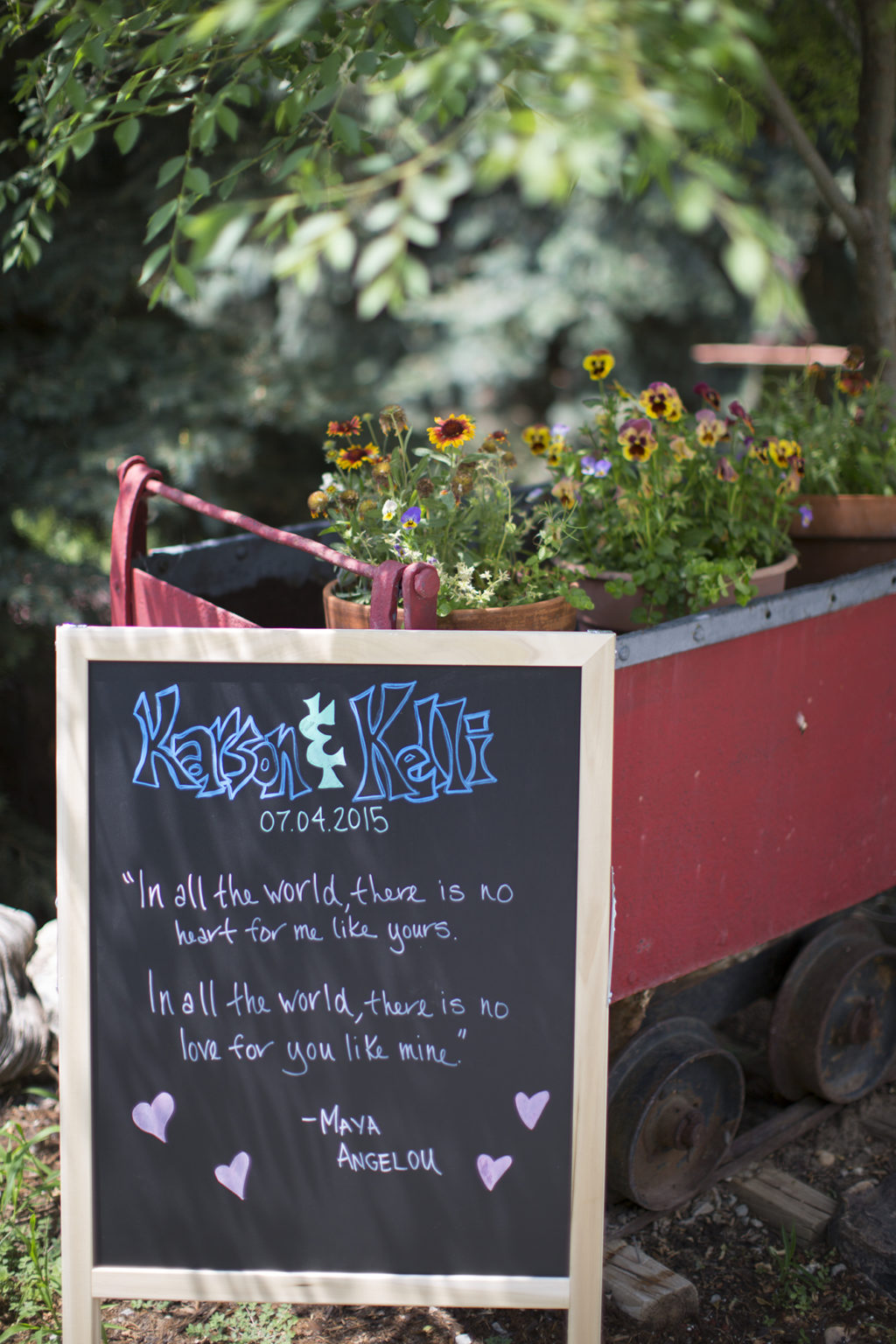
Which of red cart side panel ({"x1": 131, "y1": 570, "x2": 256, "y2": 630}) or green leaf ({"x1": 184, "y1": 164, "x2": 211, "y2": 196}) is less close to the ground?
green leaf ({"x1": 184, "y1": 164, "x2": 211, "y2": 196})

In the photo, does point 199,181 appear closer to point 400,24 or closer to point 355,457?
point 400,24

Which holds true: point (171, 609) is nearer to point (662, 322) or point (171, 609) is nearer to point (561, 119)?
point (561, 119)

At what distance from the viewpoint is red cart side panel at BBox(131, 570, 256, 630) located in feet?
6.47

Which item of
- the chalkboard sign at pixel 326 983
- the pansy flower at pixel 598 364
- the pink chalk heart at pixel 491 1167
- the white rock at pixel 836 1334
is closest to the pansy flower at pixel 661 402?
the pansy flower at pixel 598 364

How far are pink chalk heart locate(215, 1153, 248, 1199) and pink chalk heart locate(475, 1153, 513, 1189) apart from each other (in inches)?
13.3

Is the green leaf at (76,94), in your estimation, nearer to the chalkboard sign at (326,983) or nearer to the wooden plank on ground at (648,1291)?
the chalkboard sign at (326,983)

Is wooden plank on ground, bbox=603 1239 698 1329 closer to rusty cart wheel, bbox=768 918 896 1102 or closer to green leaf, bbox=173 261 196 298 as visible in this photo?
rusty cart wheel, bbox=768 918 896 1102

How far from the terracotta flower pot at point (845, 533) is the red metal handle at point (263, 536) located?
3.81 feet

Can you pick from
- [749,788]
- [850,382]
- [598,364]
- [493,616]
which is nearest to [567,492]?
[598,364]

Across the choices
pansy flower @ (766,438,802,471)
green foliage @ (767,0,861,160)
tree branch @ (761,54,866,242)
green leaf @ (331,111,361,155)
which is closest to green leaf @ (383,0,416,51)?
green leaf @ (331,111,361,155)

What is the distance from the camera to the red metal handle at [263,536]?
1.65 m

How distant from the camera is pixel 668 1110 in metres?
2.27

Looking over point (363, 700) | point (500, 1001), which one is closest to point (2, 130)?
point (363, 700)

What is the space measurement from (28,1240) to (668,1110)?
125 cm
